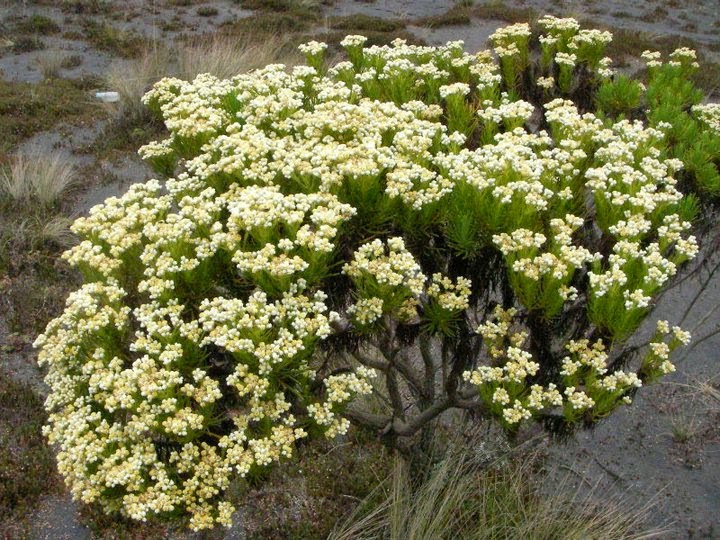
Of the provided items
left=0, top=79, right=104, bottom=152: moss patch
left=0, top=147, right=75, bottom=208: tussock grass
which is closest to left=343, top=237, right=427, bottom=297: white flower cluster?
left=0, top=147, right=75, bottom=208: tussock grass

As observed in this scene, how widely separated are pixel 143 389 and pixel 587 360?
66.3 inches

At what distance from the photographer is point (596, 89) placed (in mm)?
4738

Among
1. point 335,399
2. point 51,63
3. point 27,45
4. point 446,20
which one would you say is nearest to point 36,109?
point 51,63

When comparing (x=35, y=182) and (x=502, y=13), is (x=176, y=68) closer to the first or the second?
(x=35, y=182)

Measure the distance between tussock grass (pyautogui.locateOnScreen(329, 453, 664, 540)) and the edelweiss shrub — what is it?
1.14 metres

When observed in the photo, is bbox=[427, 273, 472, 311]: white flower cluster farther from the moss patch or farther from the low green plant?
the low green plant

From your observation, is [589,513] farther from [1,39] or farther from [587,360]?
[1,39]

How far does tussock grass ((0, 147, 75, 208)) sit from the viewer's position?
27.1 feet

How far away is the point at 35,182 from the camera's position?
8.28 metres

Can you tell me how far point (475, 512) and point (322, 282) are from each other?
2.27 metres

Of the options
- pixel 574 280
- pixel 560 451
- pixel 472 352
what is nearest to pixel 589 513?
pixel 560 451

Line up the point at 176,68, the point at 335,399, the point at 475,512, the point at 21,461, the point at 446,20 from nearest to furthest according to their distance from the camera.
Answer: the point at 335,399 → the point at 475,512 → the point at 21,461 → the point at 176,68 → the point at 446,20

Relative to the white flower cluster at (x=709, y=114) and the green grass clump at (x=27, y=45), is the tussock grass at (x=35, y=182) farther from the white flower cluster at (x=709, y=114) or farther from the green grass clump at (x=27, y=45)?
the green grass clump at (x=27, y=45)

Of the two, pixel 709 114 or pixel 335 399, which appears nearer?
pixel 335 399
